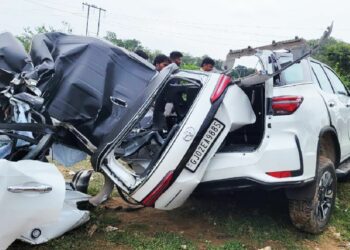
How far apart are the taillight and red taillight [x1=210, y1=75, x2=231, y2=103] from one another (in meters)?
0.47

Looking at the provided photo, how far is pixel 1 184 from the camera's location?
109 inches

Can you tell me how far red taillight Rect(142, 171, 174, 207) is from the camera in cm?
357

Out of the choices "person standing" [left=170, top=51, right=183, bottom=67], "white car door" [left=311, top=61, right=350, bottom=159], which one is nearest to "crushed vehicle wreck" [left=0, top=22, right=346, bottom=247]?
"white car door" [left=311, top=61, right=350, bottom=159]

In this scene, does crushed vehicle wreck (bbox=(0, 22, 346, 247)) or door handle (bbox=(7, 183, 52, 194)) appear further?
crushed vehicle wreck (bbox=(0, 22, 346, 247))

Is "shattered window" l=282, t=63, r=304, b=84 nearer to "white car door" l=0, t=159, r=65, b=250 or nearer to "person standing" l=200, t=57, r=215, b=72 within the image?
"white car door" l=0, t=159, r=65, b=250

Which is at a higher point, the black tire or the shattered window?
the shattered window

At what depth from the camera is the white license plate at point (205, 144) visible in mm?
3637

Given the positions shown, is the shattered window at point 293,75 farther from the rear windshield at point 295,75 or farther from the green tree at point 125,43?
the green tree at point 125,43

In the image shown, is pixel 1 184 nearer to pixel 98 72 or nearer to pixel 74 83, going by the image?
pixel 74 83

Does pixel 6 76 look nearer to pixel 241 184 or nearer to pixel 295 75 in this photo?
pixel 241 184

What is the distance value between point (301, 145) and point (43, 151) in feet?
7.27

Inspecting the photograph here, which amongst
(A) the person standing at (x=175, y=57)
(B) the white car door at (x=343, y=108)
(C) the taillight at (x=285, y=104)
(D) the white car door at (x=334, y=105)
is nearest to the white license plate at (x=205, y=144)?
(C) the taillight at (x=285, y=104)

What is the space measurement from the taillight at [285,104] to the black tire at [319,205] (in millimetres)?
718

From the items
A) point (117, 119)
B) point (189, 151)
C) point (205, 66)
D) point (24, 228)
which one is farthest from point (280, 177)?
point (205, 66)
